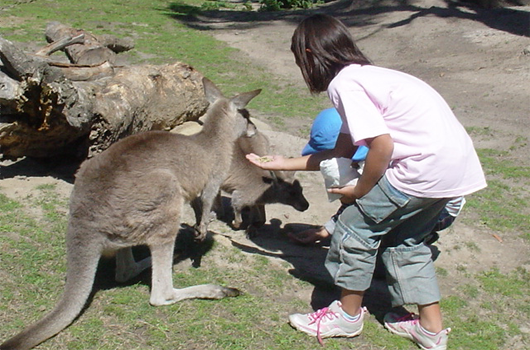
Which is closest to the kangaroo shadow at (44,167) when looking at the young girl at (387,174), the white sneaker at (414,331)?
the young girl at (387,174)

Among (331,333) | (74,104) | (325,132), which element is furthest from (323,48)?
(74,104)

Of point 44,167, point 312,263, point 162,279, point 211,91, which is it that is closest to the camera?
point 162,279

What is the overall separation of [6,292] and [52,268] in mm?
374

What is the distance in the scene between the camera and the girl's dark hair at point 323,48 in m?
2.95

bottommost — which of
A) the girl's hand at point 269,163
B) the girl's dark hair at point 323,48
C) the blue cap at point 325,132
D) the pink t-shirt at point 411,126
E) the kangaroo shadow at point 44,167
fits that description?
the kangaroo shadow at point 44,167

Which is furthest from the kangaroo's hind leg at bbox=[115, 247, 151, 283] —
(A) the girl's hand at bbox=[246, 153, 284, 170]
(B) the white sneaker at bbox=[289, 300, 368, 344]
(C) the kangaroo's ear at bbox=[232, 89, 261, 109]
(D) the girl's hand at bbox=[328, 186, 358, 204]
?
(C) the kangaroo's ear at bbox=[232, 89, 261, 109]

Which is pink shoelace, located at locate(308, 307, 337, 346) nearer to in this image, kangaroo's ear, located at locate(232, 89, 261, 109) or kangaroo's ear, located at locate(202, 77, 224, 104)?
kangaroo's ear, located at locate(232, 89, 261, 109)

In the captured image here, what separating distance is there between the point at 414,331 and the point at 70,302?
6.20 ft

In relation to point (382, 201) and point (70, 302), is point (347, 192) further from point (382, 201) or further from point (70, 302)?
point (70, 302)

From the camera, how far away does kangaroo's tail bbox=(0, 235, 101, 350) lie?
9.23ft

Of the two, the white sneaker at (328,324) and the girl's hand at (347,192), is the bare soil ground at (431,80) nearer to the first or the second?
the white sneaker at (328,324)

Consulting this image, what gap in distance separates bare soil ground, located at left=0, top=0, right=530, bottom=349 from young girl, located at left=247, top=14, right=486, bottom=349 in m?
0.60

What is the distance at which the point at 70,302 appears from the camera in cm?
304

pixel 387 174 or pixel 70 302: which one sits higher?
pixel 387 174
